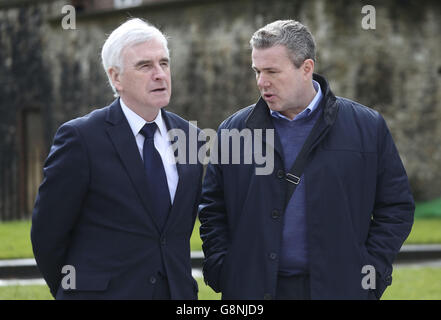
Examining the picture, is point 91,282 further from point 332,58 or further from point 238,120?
point 332,58

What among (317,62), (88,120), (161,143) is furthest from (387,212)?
(317,62)

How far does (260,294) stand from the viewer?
3285 mm

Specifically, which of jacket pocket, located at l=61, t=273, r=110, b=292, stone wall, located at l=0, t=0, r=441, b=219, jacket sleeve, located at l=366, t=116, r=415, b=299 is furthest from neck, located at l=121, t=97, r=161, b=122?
stone wall, located at l=0, t=0, r=441, b=219

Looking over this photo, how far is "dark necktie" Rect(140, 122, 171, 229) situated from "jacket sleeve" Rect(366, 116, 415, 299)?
104 cm

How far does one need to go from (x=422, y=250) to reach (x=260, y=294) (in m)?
7.60

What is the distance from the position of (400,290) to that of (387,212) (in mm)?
4518

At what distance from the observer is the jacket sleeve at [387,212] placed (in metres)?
3.45

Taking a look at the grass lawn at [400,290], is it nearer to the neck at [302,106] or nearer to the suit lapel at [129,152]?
the neck at [302,106]

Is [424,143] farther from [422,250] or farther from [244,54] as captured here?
[422,250]

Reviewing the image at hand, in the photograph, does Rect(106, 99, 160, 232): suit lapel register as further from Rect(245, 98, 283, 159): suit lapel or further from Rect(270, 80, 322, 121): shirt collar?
Rect(270, 80, 322, 121): shirt collar

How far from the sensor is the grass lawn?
7.29 m

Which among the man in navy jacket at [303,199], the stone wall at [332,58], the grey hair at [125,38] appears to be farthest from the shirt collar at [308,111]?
the stone wall at [332,58]

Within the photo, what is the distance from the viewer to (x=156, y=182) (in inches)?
124
